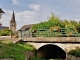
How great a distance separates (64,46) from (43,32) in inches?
140

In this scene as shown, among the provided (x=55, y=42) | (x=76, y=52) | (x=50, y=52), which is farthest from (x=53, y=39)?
(x=50, y=52)

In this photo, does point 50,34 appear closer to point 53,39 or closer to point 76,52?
point 53,39

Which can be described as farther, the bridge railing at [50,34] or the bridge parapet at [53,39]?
the bridge railing at [50,34]

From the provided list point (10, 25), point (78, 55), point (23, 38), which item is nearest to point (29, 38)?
point (23, 38)

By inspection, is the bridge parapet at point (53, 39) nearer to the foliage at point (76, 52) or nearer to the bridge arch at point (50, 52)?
the foliage at point (76, 52)

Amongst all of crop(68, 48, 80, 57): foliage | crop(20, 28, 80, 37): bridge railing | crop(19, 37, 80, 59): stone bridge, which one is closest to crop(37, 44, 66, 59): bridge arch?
crop(19, 37, 80, 59): stone bridge

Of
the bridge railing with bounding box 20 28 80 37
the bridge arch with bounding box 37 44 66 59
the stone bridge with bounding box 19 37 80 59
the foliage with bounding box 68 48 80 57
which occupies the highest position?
the bridge railing with bounding box 20 28 80 37

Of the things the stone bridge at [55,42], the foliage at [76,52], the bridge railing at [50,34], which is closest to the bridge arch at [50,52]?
the stone bridge at [55,42]

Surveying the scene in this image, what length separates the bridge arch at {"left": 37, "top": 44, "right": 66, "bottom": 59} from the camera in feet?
76.9

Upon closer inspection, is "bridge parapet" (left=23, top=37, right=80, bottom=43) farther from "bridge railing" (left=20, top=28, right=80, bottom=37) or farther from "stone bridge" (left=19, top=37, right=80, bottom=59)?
"bridge railing" (left=20, top=28, right=80, bottom=37)

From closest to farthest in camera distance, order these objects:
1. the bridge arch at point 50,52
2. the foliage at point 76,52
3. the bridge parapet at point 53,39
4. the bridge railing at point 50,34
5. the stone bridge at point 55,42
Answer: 1. the foliage at point 76,52
2. the bridge parapet at point 53,39
3. the stone bridge at point 55,42
4. the bridge railing at point 50,34
5. the bridge arch at point 50,52

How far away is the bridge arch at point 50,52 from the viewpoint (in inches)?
923

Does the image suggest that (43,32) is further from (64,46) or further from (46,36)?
(64,46)

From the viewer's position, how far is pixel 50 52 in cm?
2734
